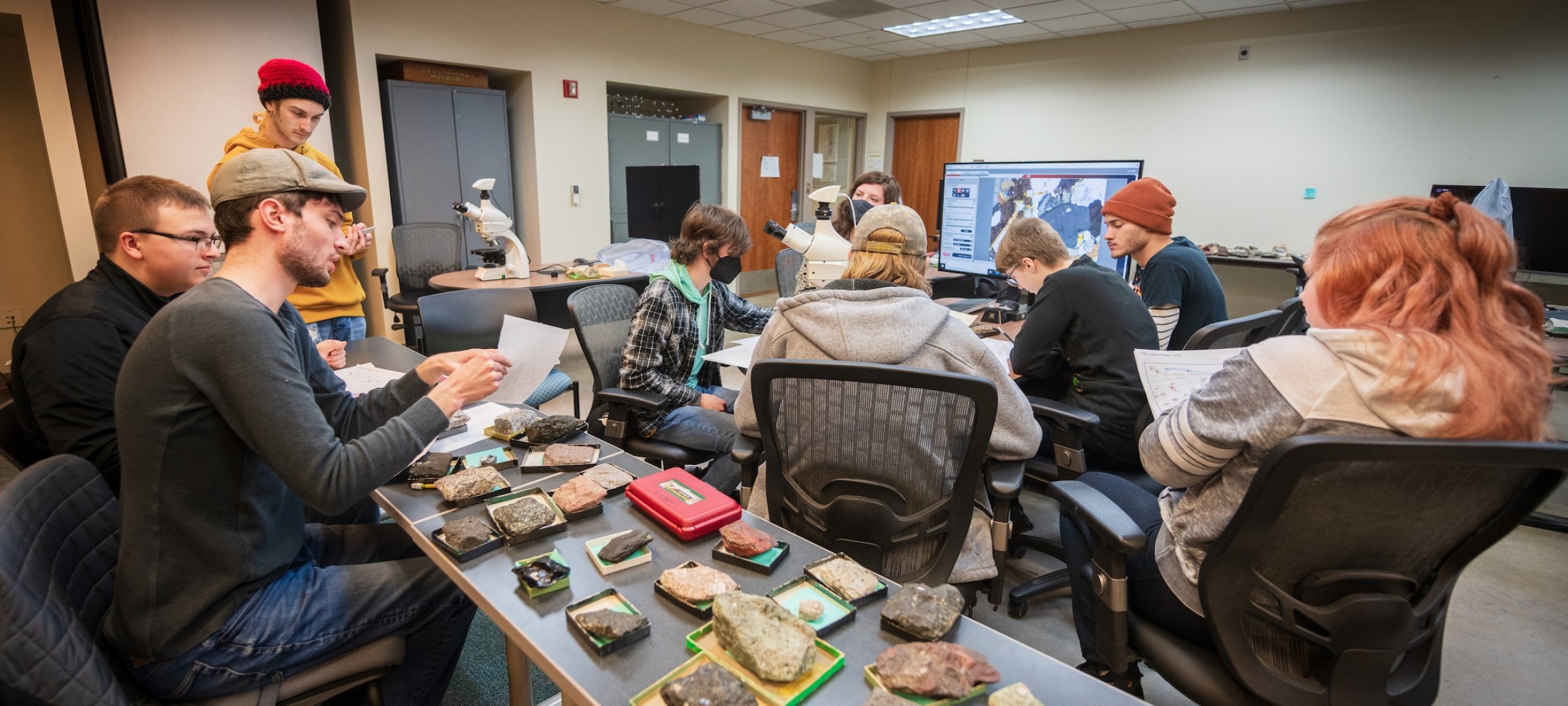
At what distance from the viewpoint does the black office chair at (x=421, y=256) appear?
4168 millimetres

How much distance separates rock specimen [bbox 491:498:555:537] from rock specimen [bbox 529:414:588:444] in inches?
11.3

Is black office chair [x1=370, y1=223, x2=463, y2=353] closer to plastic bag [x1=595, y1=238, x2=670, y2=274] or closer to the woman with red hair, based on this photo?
plastic bag [x1=595, y1=238, x2=670, y2=274]

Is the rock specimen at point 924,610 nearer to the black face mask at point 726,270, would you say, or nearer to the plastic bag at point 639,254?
the black face mask at point 726,270

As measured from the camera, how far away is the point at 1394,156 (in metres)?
4.99

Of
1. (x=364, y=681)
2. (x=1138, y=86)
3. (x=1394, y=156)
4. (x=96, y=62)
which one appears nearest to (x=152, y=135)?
(x=96, y=62)

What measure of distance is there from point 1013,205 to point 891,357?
211 cm

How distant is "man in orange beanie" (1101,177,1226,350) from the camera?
2.26 meters

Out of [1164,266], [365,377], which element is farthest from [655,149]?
[1164,266]

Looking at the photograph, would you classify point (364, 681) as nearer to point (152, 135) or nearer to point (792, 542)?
point (792, 542)

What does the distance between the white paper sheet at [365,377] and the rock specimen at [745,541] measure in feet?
3.76

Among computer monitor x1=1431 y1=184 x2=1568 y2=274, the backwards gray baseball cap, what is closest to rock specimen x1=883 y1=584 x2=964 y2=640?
the backwards gray baseball cap

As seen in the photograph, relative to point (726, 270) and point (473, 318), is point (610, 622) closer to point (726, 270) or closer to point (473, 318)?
point (726, 270)

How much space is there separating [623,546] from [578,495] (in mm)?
194

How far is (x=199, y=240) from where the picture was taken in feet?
5.16
